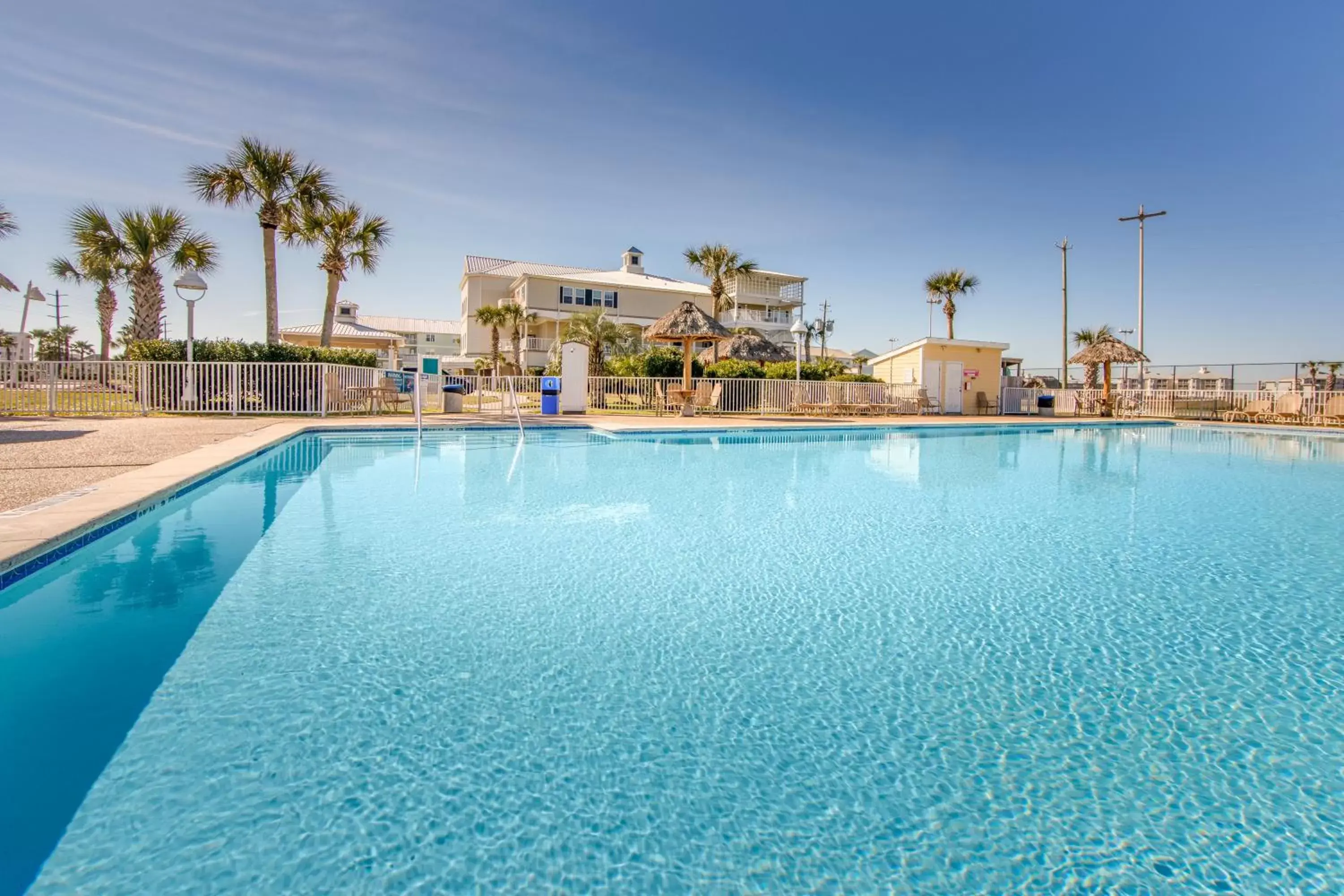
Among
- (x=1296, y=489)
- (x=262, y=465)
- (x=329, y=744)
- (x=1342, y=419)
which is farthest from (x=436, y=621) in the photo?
(x=1342, y=419)

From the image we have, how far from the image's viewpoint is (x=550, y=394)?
700 inches

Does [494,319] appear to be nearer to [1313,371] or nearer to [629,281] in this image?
[629,281]

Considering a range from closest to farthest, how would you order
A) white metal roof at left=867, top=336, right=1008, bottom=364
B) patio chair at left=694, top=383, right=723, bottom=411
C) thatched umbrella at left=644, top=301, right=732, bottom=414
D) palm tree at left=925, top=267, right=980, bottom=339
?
thatched umbrella at left=644, top=301, right=732, bottom=414 → patio chair at left=694, top=383, right=723, bottom=411 → white metal roof at left=867, top=336, right=1008, bottom=364 → palm tree at left=925, top=267, right=980, bottom=339

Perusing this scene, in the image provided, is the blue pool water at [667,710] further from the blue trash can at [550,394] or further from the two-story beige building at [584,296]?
the two-story beige building at [584,296]

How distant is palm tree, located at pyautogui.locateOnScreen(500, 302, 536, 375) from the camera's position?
1362 inches

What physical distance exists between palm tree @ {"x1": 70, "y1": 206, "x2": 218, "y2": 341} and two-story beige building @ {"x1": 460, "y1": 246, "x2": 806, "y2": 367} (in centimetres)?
1500

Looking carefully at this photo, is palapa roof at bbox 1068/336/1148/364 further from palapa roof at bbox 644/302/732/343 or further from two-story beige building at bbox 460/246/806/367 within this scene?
two-story beige building at bbox 460/246/806/367

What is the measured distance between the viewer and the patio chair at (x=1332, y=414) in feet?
68.0

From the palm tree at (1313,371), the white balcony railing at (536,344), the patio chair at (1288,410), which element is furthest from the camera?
the white balcony railing at (536,344)

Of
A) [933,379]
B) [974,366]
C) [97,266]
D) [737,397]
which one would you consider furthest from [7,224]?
[974,366]

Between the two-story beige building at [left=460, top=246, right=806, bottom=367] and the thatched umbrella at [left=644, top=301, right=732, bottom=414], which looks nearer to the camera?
the thatched umbrella at [left=644, top=301, right=732, bottom=414]

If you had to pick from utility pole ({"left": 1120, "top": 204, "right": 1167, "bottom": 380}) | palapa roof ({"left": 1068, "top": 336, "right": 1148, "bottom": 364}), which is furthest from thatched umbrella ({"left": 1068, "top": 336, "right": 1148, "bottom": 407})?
utility pole ({"left": 1120, "top": 204, "right": 1167, "bottom": 380})

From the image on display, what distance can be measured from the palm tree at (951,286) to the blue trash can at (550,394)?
23064 mm

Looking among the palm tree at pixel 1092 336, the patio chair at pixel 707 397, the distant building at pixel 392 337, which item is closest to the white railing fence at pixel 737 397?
the patio chair at pixel 707 397
